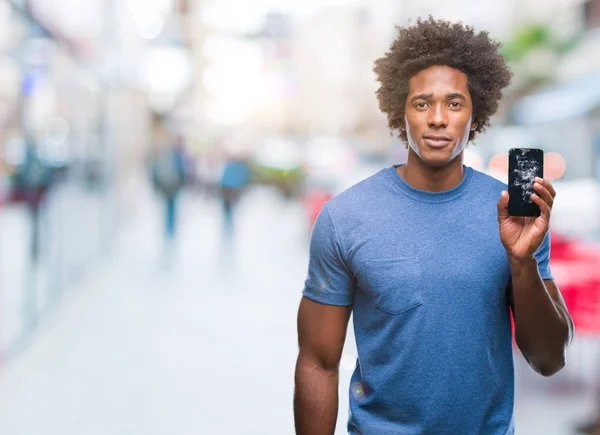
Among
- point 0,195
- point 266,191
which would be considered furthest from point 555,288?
point 266,191

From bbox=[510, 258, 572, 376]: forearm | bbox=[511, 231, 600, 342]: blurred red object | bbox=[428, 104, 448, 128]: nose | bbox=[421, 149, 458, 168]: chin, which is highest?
bbox=[428, 104, 448, 128]: nose

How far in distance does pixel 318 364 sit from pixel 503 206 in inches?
26.0

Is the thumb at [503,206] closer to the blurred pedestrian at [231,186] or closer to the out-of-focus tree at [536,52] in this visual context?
the blurred pedestrian at [231,186]

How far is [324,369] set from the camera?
7.98 feet

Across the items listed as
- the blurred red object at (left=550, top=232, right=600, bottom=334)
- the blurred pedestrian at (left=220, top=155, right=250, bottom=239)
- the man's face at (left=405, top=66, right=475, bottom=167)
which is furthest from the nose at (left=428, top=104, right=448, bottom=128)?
the blurred pedestrian at (left=220, top=155, right=250, bottom=239)

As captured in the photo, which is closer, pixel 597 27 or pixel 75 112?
pixel 75 112

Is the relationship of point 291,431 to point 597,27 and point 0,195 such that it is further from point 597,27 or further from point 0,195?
point 597,27

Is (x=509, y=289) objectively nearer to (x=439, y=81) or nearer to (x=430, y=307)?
(x=430, y=307)

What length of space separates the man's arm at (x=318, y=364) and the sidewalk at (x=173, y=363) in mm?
2760

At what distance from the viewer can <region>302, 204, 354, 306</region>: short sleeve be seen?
233 cm

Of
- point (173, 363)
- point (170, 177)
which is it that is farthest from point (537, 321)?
point (170, 177)

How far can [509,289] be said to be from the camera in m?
2.27

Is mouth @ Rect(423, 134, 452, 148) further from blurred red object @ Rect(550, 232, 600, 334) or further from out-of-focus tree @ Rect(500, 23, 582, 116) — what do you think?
out-of-focus tree @ Rect(500, 23, 582, 116)

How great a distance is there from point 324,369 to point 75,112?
10.3 metres
